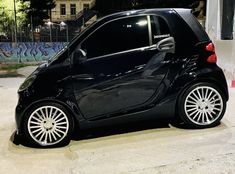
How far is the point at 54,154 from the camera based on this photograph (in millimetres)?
5184

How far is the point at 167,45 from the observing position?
5.45m

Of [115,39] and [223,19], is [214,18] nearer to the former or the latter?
[223,19]

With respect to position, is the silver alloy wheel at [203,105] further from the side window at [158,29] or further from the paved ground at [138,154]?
the side window at [158,29]

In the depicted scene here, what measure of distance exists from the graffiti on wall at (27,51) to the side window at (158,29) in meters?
17.7

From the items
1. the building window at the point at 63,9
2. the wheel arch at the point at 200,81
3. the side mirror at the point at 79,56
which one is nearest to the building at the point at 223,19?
the wheel arch at the point at 200,81

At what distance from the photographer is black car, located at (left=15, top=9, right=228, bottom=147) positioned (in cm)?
536

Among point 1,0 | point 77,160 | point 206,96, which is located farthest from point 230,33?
point 1,0

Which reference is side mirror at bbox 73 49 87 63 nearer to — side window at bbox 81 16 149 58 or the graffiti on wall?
side window at bbox 81 16 149 58

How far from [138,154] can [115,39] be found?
1.56 meters

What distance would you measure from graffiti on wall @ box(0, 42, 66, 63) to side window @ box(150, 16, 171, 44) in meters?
17.7

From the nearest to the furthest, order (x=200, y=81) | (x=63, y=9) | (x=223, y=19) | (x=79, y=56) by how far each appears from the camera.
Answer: (x=79, y=56)
(x=200, y=81)
(x=223, y=19)
(x=63, y=9)

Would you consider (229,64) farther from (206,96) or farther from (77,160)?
(77,160)

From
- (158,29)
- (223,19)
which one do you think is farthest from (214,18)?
(158,29)

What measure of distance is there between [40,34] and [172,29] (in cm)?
1800
